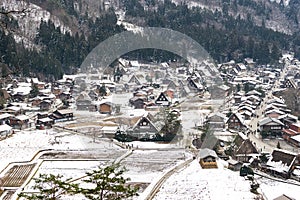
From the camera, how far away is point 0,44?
106ft

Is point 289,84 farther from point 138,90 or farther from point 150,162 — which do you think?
point 150,162

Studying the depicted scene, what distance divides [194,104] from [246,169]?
1422 cm

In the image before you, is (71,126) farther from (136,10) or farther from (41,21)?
(136,10)

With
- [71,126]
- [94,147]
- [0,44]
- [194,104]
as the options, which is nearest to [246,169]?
[94,147]

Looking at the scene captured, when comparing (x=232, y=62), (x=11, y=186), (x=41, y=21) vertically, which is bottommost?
(x=11, y=186)

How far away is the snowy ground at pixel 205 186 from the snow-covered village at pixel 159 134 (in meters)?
0.03

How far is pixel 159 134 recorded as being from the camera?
65.6ft

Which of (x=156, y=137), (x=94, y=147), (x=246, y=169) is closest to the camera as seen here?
(x=246, y=169)

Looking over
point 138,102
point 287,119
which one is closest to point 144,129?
point 138,102

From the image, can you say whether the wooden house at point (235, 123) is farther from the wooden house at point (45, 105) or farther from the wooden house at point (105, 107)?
the wooden house at point (45, 105)

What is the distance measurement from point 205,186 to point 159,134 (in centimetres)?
697

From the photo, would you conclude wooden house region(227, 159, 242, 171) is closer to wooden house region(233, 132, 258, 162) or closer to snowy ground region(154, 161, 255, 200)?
snowy ground region(154, 161, 255, 200)

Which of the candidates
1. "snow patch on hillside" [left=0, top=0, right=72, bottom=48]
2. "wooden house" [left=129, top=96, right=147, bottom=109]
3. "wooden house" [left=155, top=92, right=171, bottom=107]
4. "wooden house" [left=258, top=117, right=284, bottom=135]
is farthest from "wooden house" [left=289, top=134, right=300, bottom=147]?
"snow patch on hillside" [left=0, top=0, right=72, bottom=48]

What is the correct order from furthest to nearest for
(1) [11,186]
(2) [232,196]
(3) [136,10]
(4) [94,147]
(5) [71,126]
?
(3) [136,10] < (5) [71,126] < (4) [94,147] < (1) [11,186] < (2) [232,196]
